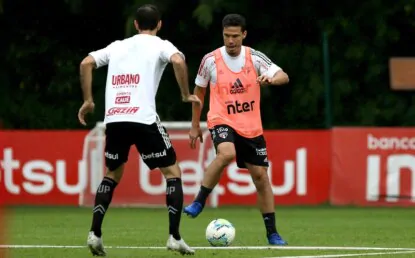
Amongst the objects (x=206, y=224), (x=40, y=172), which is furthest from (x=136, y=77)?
(x=40, y=172)

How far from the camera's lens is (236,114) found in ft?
40.3

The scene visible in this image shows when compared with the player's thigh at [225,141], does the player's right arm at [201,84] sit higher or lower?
higher

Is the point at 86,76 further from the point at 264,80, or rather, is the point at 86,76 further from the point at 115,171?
the point at 264,80

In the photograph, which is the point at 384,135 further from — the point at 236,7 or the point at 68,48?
the point at 68,48

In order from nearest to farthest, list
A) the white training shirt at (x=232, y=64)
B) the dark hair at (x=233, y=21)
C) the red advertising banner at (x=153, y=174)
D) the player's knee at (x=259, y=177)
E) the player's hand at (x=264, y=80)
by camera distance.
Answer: the player's hand at (x=264, y=80) < the dark hair at (x=233, y=21) < the player's knee at (x=259, y=177) < the white training shirt at (x=232, y=64) < the red advertising banner at (x=153, y=174)

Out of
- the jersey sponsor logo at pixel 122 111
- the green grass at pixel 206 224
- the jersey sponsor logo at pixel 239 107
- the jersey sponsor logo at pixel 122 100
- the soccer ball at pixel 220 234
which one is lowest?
the green grass at pixel 206 224

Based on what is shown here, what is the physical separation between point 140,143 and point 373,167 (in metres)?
10.6

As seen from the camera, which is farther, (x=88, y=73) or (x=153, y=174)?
(x=153, y=174)

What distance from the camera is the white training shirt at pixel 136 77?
1043cm

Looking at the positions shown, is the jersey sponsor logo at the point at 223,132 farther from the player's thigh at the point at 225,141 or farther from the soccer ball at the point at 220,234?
the soccer ball at the point at 220,234

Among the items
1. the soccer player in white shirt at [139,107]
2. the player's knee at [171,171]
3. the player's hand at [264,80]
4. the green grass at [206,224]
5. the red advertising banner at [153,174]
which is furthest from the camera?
the red advertising banner at [153,174]

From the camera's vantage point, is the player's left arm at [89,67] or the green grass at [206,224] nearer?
the player's left arm at [89,67]

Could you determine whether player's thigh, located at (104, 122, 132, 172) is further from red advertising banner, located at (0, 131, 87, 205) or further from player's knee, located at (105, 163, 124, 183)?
red advertising banner, located at (0, 131, 87, 205)

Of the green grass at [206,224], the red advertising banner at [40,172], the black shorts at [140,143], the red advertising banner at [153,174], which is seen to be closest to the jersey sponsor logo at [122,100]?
the black shorts at [140,143]
